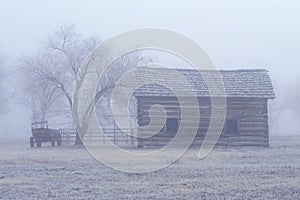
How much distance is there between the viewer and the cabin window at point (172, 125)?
37.9 m

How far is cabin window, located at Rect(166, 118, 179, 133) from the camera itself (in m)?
37.9

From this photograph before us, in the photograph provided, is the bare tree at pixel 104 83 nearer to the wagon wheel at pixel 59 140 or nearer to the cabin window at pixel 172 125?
the wagon wheel at pixel 59 140

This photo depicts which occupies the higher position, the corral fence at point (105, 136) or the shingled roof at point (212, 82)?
the shingled roof at point (212, 82)

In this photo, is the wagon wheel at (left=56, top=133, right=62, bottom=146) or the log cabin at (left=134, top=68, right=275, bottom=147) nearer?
the log cabin at (left=134, top=68, right=275, bottom=147)

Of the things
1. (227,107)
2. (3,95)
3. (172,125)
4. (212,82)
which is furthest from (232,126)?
(3,95)

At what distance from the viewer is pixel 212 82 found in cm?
4056

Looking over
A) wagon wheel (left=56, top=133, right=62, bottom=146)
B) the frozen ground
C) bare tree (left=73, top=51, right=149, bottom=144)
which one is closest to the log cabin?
bare tree (left=73, top=51, right=149, bottom=144)

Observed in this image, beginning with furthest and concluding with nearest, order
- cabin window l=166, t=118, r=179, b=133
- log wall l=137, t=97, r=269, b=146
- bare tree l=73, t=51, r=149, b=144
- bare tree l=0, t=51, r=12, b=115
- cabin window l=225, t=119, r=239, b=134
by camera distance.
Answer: bare tree l=0, t=51, r=12, b=115 < bare tree l=73, t=51, r=149, b=144 < cabin window l=225, t=119, r=239, b=134 < cabin window l=166, t=118, r=179, b=133 < log wall l=137, t=97, r=269, b=146

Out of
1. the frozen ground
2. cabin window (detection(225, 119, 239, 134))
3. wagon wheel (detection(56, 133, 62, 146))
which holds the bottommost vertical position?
the frozen ground

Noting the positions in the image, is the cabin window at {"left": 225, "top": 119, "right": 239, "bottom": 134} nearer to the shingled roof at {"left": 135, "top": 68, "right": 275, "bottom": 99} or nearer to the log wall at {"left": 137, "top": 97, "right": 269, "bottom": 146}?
the log wall at {"left": 137, "top": 97, "right": 269, "bottom": 146}

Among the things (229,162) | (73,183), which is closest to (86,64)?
(229,162)

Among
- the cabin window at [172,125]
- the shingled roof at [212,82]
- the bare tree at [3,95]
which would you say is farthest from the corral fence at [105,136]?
the bare tree at [3,95]

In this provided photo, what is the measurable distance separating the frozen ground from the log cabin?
13513mm

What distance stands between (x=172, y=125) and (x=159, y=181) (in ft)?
69.4
